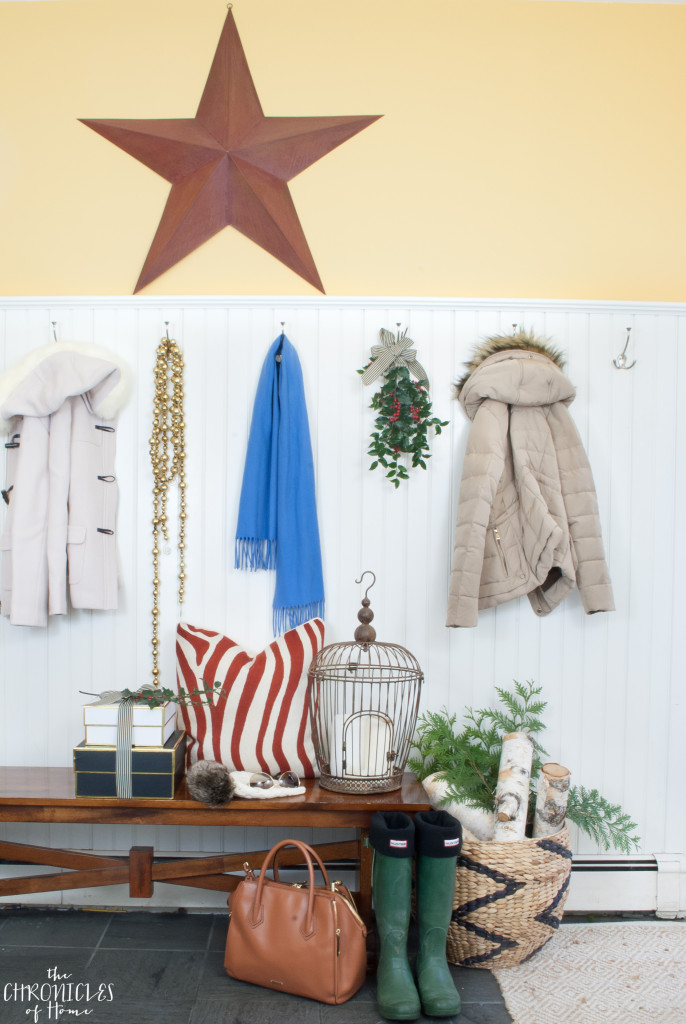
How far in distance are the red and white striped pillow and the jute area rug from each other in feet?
2.67

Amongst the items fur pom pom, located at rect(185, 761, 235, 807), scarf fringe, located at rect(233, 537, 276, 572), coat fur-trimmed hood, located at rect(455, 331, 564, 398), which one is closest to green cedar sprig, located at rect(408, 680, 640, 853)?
fur pom pom, located at rect(185, 761, 235, 807)

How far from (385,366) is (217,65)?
116cm

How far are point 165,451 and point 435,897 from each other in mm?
1528

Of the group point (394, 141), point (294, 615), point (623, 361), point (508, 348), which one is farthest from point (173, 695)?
point (394, 141)

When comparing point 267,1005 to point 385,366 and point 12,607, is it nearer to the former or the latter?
point 12,607

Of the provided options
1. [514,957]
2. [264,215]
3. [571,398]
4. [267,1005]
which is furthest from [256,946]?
[264,215]

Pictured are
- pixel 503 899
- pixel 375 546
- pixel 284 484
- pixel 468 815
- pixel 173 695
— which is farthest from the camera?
pixel 375 546

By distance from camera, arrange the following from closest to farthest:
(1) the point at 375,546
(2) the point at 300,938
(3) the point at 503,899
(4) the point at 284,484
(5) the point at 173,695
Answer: (2) the point at 300,938 → (3) the point at 503,899 → (5) the point at 173,695 → (4) the point at 284,484 → (1) the point at 375,546

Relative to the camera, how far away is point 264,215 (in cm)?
246

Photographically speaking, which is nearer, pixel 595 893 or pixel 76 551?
pixel 76 551

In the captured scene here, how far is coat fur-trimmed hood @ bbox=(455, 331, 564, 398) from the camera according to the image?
92.0 inches

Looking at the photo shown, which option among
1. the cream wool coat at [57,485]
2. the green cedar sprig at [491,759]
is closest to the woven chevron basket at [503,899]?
the green cedar sprig at [491,759]

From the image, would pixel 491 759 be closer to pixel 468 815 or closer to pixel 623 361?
pixel 468 815

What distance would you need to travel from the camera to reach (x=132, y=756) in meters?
2.10
